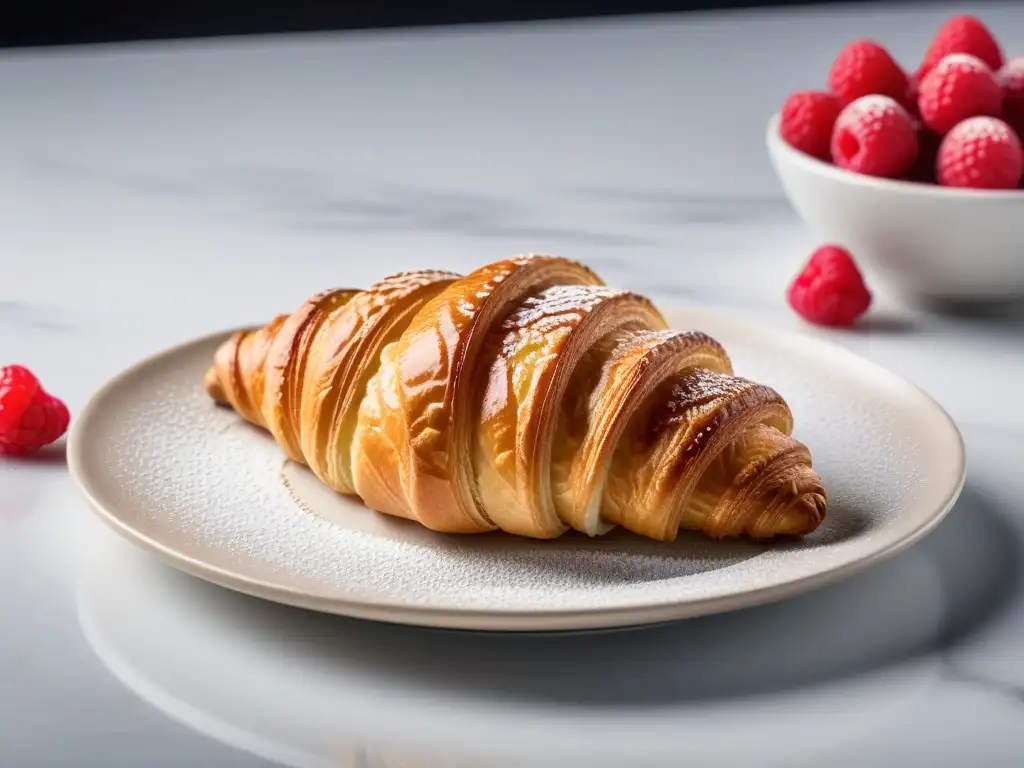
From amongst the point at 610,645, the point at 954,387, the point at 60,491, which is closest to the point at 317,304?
the point at 60,491

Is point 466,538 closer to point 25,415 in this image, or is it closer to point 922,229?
point 25,415

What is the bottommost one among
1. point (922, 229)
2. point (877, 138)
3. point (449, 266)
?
point (449, 266)

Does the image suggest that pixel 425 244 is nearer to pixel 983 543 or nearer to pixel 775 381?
pixel 775 381

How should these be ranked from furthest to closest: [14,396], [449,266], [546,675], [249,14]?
1. [249,14]
2. [449,266]
3. [14,396]
4. [546,675]

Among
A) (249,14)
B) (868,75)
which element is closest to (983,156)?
(868,75)

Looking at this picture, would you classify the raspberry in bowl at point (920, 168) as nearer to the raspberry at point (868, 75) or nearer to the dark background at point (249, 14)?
the raspberry at point (868, 75)

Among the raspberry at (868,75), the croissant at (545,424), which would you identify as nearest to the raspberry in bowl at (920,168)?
the raspberry at (868,75)
